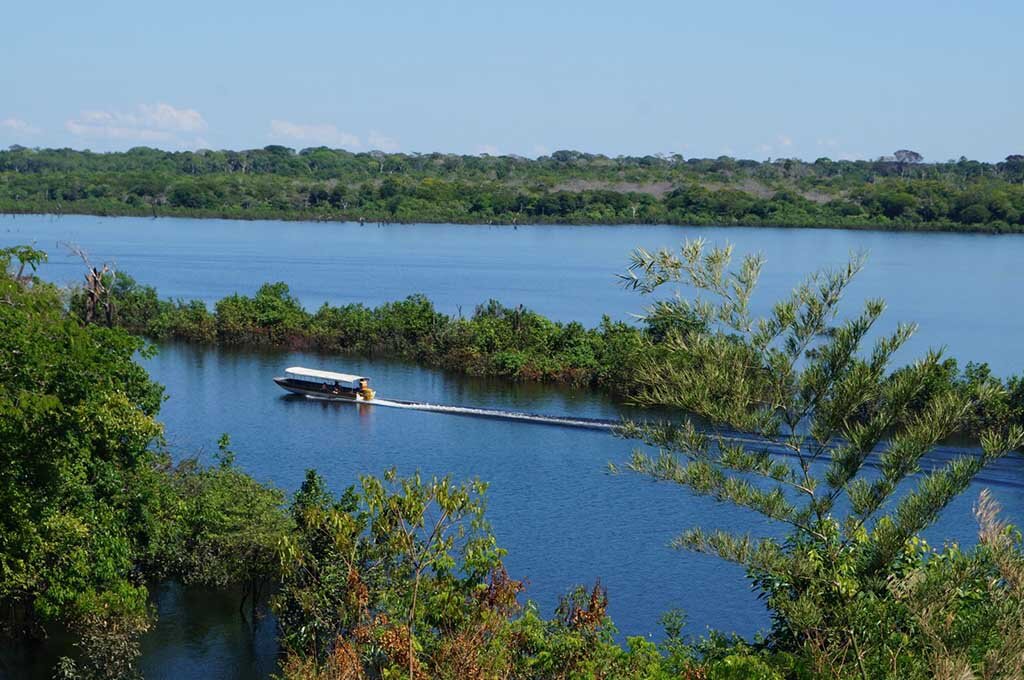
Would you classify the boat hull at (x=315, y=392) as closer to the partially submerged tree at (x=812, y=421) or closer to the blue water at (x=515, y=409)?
the blue water at (x=515, y=409)

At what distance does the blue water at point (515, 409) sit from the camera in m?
18.7

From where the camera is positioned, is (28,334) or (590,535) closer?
(28,334)

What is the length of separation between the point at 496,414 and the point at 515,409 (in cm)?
111

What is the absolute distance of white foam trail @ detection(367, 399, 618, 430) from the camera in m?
29.2

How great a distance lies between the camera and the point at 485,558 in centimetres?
1178

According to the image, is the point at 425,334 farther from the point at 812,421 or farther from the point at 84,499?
the point at 812,421

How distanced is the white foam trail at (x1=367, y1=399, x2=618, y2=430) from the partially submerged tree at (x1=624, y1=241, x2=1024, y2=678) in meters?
17.2

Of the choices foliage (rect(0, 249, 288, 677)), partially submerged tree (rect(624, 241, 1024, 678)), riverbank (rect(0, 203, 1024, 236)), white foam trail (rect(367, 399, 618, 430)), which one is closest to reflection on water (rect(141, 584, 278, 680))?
foliage (rect(0, 249, 288, 677))

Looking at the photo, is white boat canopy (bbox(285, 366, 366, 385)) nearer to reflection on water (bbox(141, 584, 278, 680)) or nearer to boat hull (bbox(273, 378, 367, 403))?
boat hull (bbox(273, 378, 367, 403))

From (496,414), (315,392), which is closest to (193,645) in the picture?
(496,414)

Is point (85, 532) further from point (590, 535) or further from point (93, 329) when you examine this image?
point (590, 535)

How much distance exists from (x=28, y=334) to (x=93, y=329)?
4.59 ft

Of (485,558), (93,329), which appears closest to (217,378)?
(93,329)

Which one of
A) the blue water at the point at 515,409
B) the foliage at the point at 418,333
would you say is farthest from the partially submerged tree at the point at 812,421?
the foliage at the point at 418,333
